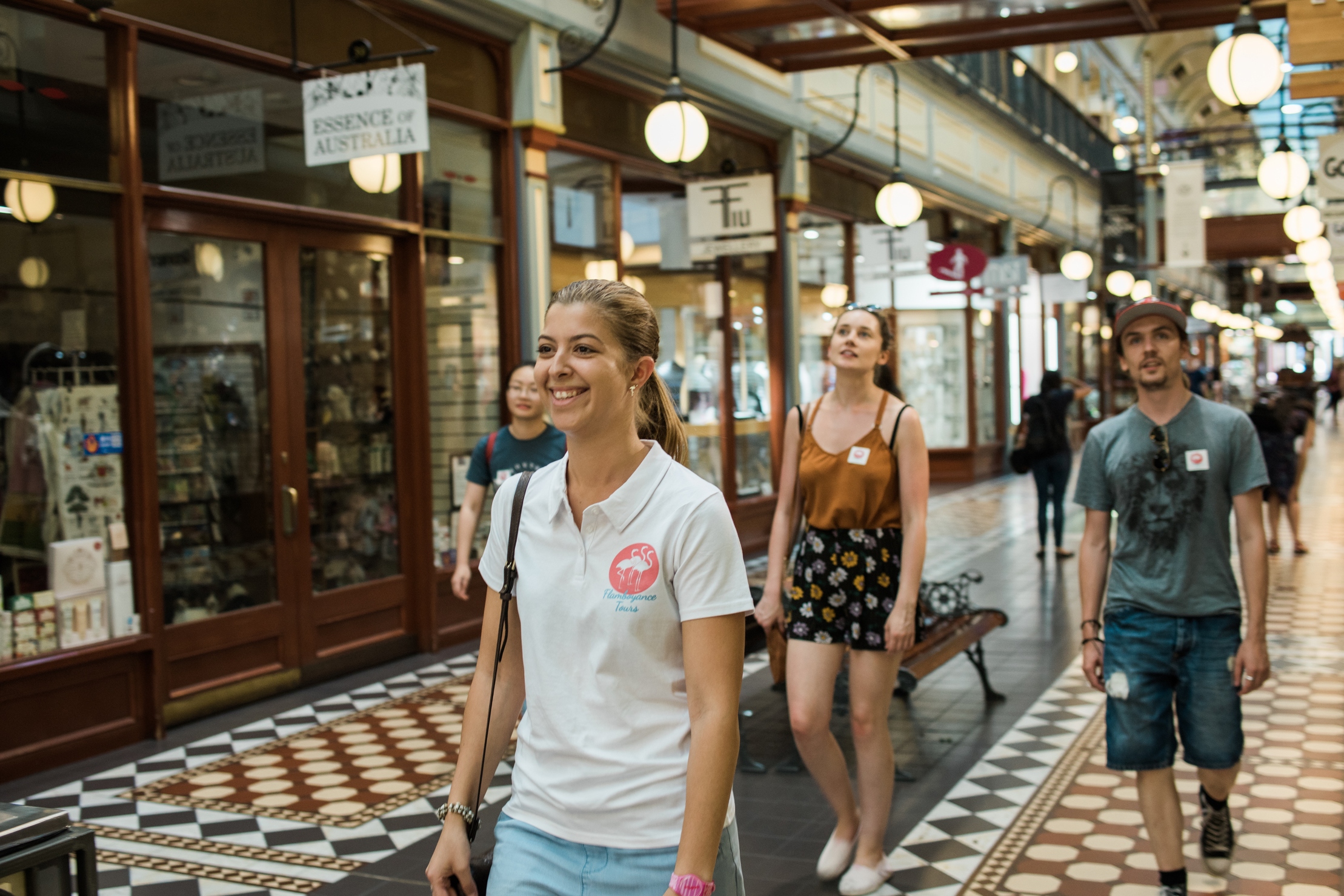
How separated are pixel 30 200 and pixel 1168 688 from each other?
520 cm

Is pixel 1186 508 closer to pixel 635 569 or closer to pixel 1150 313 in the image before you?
pixel 1150 313

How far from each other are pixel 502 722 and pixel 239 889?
2.64 metres

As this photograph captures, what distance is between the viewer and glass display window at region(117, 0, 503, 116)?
656 centimetres

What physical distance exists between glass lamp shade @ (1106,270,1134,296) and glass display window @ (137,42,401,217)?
1620cm

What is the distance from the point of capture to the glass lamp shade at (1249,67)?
722 cm

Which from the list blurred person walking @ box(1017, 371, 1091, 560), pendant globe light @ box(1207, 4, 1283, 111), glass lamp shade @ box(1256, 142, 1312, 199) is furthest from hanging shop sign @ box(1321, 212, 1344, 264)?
pendant globe light @ box(1207, 4, 1283, 111)

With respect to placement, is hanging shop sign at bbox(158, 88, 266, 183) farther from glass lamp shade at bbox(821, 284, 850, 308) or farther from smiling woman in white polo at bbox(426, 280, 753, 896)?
glass lamp shade at bbox(821, 284, 850, 308)

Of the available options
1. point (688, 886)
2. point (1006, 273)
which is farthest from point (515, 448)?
point (1006, 273)

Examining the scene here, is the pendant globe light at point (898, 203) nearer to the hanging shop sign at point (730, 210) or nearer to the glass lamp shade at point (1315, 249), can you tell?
the hanging shop sign at point (730, 210)

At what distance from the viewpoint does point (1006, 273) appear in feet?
54.3

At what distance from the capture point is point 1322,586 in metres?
9.70

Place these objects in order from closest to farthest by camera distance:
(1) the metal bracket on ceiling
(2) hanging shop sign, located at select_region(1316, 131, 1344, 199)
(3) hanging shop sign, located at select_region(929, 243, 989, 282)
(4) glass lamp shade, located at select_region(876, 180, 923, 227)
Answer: (1) the metal bracket on ceiling, (2) hanging shop sign, located at select_region(1316, 131, 1344, 199), (4) glass lamp shade, located at select_region(876, 180, 923, 227), (3) hanging shop sign, located at select_region(929, 243, 989, 282)

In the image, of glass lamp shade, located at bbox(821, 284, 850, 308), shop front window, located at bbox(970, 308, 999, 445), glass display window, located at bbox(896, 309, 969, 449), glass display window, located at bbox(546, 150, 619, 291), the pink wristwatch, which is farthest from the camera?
shop front window, located at bbox(970, 308, 999, 445)

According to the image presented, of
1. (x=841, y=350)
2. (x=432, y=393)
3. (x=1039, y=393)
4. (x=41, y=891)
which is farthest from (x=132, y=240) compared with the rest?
(x=1039, y=393)
